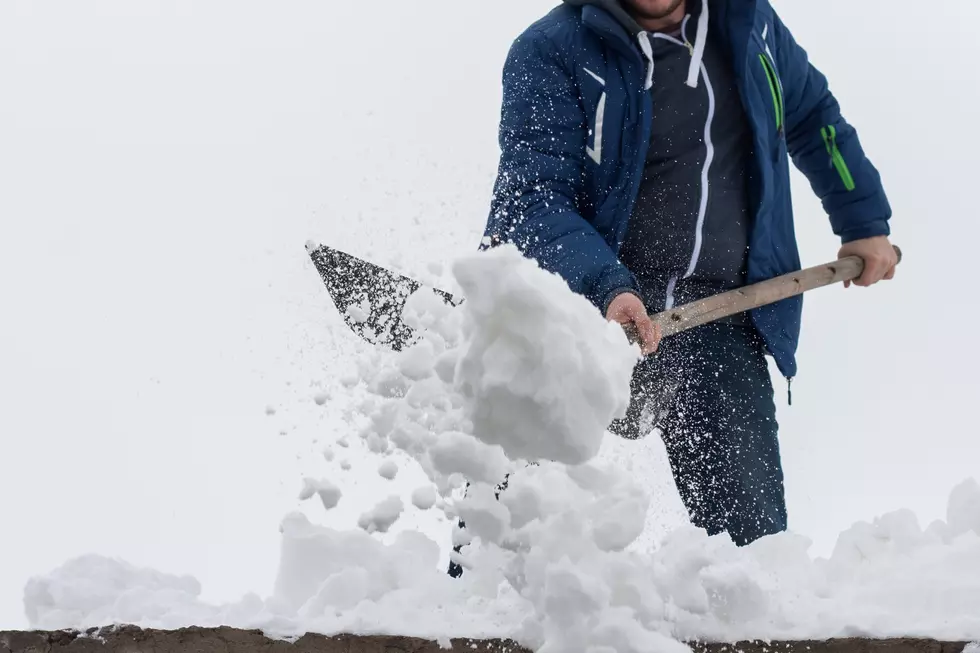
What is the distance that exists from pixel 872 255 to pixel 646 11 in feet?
2.85

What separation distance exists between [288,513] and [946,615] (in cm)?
105

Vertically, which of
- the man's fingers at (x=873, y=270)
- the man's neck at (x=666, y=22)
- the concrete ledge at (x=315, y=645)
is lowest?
the concrete ledge at (x=315, y=645)

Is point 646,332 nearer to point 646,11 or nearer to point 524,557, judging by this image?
point 524,557

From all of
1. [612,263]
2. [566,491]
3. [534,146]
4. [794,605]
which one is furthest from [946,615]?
[534,146]

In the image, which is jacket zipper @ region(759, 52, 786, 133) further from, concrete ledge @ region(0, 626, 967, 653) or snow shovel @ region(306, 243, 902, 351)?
concrete ledge @ region(0, 626, 967, 653)

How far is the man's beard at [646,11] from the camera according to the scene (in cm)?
234

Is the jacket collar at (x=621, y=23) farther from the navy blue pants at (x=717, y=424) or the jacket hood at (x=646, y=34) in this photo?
the navy blue pants at (x=717, y=424)

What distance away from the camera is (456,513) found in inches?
59.3

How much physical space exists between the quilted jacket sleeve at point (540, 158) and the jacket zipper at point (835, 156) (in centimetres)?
74

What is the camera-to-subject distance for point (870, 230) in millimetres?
2664

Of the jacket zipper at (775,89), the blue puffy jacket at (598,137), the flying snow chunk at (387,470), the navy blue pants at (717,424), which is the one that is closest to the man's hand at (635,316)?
the blue puffy jacket at (598,137)

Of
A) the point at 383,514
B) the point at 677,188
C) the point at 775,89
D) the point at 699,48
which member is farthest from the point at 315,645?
the point at 775,89

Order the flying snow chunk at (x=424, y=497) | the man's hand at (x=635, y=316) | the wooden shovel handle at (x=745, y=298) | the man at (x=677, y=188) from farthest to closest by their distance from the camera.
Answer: the man at (x=677, y=188) < the wooden shovel handle at (x=745, y=298) < the man's hand at (x=635, y=316) < the flying snow chunk at (x=424, y=497)

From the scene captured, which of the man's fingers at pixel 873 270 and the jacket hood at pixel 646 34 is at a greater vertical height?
the jacket hood at pixel 646 34
